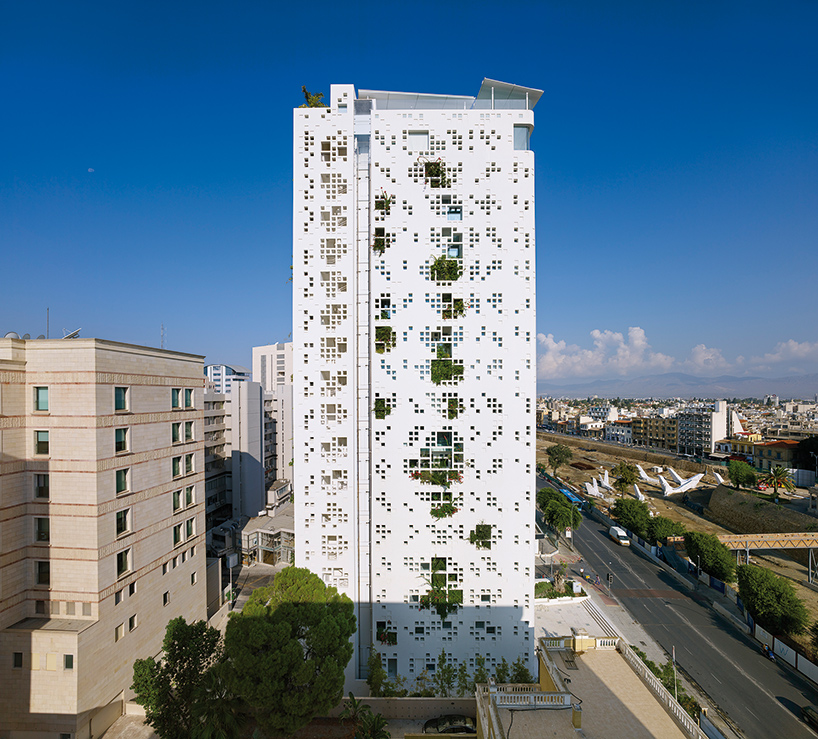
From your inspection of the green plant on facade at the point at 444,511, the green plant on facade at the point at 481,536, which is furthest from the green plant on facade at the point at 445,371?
the green plant on facade at the point at 481,536

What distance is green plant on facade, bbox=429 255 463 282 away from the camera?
26109mm

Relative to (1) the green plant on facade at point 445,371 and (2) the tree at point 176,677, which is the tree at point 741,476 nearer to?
(1) the green plant on facade at point 445,371

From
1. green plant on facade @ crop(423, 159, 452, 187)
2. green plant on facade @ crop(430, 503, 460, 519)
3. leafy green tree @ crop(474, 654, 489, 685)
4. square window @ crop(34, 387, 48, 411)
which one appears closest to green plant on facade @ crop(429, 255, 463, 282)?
green plant on facade @ crop(423, 159, 452, 187)

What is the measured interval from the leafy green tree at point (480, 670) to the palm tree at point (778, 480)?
7443 cm

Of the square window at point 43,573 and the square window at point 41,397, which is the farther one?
the square window at point 41,397

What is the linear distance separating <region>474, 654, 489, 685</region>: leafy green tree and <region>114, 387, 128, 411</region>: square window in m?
26.0

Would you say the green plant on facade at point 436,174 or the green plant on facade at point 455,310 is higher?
the green plant on facade at point 436,174

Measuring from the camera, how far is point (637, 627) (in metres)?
37.5

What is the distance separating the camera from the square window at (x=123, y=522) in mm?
24906

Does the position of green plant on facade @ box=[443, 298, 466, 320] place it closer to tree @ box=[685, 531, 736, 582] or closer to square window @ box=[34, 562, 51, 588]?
square window @ box=[34, 562, 51, 588]

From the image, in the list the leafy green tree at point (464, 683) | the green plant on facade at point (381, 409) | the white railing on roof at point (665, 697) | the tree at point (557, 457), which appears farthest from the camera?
the tree at point (557, 457)

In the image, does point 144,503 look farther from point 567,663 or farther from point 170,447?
point 567,663

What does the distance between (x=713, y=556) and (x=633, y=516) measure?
1415cm

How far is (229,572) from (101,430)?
30229 mm
